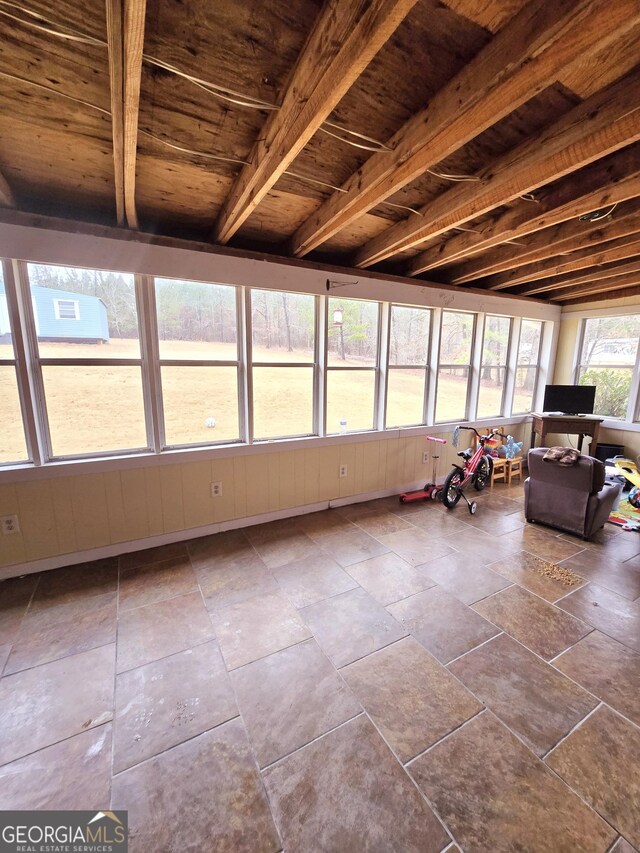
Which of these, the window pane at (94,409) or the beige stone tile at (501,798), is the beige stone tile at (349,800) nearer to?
the beige stone tile at (501,798)

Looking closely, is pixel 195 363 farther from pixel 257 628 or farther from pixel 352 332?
pixel 257 628

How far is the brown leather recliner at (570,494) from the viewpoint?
323 cm

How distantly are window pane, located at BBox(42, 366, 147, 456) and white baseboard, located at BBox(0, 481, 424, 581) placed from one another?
84 centimetres

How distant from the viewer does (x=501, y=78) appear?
130 centimetres

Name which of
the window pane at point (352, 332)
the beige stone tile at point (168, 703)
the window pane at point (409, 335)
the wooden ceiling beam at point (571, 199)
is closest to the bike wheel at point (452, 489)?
the window pane at point (409, 335)

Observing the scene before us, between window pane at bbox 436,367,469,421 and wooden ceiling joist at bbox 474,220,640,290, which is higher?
wooden ceiling joist at bbox 474,220,640,290

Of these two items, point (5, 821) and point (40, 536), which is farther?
point (40, 536)

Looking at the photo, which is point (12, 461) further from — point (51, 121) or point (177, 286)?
point (51, 121)

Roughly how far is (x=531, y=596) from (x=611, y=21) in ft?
9.66

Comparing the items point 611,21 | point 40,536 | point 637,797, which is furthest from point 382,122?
point 40,536

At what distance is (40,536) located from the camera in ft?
8.96

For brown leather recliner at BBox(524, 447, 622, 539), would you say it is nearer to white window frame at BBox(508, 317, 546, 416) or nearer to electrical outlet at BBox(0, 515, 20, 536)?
white window frame at BBox(508, 317, 546, 416)

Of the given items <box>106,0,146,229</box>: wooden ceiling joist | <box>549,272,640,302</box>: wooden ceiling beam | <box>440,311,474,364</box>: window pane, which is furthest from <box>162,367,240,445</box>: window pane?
<box>549,272,640,302</box>: wooden ceiling beam

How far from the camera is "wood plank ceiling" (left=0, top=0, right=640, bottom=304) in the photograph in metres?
1.20
